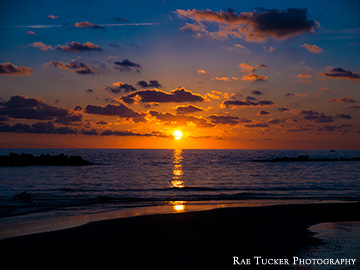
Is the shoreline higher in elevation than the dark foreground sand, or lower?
lower

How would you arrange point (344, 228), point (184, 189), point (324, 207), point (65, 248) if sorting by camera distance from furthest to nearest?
point (184, 189), point (324, 207), point (344, 228), point (65, 248)

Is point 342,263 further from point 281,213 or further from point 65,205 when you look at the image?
point 65,205

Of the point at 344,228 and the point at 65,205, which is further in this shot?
the point at 65,205

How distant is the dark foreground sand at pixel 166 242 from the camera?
11297 millimetres

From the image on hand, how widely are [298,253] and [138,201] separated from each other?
61.2 ft

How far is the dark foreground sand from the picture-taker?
445 inches

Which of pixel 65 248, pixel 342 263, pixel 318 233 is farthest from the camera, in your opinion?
pixel 318 233

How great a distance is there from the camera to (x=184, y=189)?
38.6m

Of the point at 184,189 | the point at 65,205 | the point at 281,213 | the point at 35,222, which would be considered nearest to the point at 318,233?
the point at 281,213

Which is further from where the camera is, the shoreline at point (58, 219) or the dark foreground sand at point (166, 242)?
the shoreline at point (58, 219)

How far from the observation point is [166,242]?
1383cm

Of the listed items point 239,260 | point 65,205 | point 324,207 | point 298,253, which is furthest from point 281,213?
point 65,205

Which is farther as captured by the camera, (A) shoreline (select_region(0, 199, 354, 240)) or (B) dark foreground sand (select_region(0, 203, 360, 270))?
(A) shoreline (select_region(0, 199, 354, 240))

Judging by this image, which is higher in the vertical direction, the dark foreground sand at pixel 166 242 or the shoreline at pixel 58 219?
the dark foreground sand at pixel 166 242
